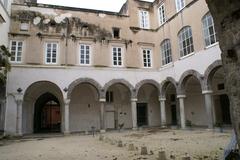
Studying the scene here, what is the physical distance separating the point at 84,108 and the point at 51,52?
5680 mm

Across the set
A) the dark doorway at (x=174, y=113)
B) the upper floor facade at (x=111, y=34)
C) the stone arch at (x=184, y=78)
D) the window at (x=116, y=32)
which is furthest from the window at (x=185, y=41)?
the dark doorway at (x=174, y=113)

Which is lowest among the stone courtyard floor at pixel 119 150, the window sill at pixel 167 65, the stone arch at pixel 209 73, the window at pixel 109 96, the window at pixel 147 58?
the stone courtyard floor at pixel 119 150

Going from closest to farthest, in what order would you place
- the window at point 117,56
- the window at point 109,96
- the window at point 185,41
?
the window at point 185,41 → the window at point 117,56 → the window at point 109,96

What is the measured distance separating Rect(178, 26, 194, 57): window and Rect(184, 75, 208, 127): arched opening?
10.3 ft

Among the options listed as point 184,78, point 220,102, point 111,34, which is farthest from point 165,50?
point 220,102

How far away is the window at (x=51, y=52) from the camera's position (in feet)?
57.7

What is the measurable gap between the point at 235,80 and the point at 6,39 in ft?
58.0

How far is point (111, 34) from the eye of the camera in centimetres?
1966

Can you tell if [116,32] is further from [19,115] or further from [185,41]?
[19,115]

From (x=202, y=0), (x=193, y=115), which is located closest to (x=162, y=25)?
(x=202, y=0)

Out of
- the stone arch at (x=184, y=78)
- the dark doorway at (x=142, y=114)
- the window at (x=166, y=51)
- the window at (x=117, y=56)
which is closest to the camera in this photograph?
the stone arch at (x=184, y=78)

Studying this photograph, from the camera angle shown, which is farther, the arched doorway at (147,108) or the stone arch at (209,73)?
the arched doorway at (147,108)

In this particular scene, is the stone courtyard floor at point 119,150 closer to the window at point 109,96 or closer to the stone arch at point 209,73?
the stone arch at point 209,73

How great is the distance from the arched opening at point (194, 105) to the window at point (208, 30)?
197 inches
